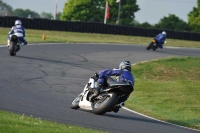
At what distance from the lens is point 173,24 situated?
93.1 m

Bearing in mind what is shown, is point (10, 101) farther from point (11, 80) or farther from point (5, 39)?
point (5, 39)

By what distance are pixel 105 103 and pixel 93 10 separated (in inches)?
3225

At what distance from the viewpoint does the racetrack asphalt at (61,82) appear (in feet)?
41.3

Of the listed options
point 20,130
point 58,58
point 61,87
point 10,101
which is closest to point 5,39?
point 58,58

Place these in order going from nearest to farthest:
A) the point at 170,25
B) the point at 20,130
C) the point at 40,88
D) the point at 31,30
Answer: the point at 20,130, the point at 40,88, the point at 31,30, the point at 170,25

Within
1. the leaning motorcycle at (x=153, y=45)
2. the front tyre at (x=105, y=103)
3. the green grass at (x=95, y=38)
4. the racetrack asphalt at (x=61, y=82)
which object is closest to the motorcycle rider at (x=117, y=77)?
the front tyre at (x=105, y=103)

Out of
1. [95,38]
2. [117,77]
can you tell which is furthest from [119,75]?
[95,38]

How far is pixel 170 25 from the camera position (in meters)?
93.2

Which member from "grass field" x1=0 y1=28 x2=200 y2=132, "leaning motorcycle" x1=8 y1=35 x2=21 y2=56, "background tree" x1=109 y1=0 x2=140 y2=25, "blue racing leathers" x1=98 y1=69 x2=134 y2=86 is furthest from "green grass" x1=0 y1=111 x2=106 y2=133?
"background tree" x1=109 y1=0 x2=140 y2=25

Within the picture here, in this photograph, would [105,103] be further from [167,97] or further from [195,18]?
[195,18]

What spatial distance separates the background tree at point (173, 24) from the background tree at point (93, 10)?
15.1 feet

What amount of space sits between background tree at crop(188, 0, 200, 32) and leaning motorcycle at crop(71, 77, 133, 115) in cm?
7462

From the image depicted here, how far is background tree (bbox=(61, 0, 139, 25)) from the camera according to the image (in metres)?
93.9

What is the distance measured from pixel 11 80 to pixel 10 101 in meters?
4.88
